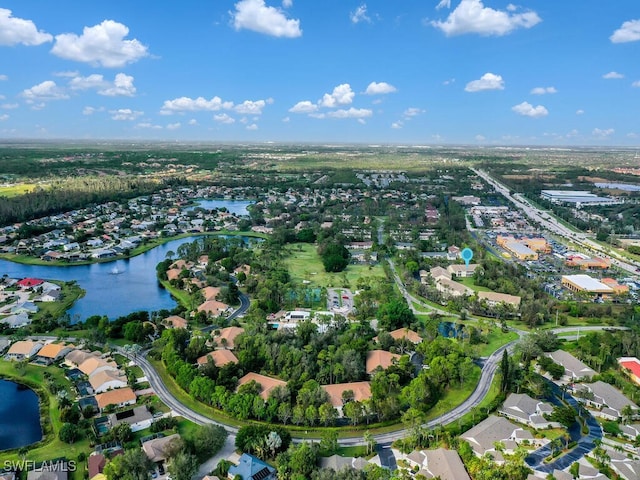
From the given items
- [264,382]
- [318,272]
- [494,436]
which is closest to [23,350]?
[264,382]

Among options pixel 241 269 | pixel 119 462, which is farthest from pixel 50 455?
pixel 241 269

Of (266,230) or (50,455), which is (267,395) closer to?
(50,455)

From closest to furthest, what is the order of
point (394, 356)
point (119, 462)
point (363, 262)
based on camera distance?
point (119, 462)
point (394, 356)
point (363, 262)

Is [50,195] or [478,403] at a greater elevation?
[50,195]

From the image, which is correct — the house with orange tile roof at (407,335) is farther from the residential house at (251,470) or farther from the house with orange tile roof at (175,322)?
the house with orange tile roof at (175,322)

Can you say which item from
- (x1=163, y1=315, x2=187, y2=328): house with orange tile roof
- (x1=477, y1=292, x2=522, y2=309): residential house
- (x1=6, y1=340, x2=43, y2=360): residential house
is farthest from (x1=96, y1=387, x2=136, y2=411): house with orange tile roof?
(x1=477, y1=292, x2=522, y2=309): residential house

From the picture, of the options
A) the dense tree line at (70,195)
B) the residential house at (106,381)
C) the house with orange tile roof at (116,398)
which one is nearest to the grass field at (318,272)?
the residential house at (106,381)

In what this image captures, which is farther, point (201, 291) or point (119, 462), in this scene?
point (201, 291)
